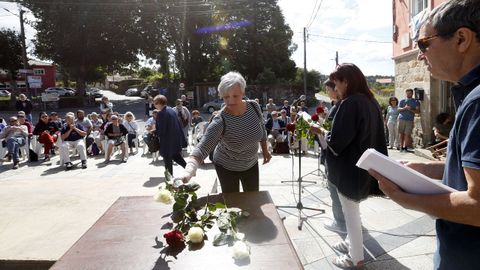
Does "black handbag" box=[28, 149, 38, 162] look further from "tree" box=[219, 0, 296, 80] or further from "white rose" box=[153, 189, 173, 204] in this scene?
"tree" box=[219, 0, 296, 80]

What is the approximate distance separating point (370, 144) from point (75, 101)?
3360cm

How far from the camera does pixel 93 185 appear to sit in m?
6.62

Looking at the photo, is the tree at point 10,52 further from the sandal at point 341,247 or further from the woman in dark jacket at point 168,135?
the sandal at point 341,247

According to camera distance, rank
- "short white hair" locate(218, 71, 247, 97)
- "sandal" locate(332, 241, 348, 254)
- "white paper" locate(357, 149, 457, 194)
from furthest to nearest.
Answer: "sandal" locate(332, 241, 348, 254), "short white hair" locate(218, 71, 247, 97), "white paper" locate(357, 149, 457, 194)

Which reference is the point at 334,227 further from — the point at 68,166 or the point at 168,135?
the point at 68,166

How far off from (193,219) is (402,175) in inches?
50.3

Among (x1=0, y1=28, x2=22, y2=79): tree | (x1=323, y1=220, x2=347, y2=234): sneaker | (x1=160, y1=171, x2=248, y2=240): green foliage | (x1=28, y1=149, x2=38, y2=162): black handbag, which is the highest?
(x1=0, y1=28, x2=22, y2=79): tree

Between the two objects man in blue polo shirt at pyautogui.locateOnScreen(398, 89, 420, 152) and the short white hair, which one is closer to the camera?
the short white hair

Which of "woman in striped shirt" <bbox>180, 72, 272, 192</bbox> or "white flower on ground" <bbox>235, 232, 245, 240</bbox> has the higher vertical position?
"woman in striped shirt" <bbox>180, 72, 272, 192</bbox>

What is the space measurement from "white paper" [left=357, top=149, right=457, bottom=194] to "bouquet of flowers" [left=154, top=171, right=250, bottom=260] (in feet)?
2.40

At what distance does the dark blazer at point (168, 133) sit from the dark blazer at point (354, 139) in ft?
13.5

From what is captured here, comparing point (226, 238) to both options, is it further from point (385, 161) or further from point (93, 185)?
point (93, 185)

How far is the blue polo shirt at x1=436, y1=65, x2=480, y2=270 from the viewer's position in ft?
3.46

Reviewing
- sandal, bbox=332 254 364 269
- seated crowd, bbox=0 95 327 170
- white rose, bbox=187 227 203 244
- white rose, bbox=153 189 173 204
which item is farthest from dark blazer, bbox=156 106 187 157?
white rose, bbox=187 227 203 244
